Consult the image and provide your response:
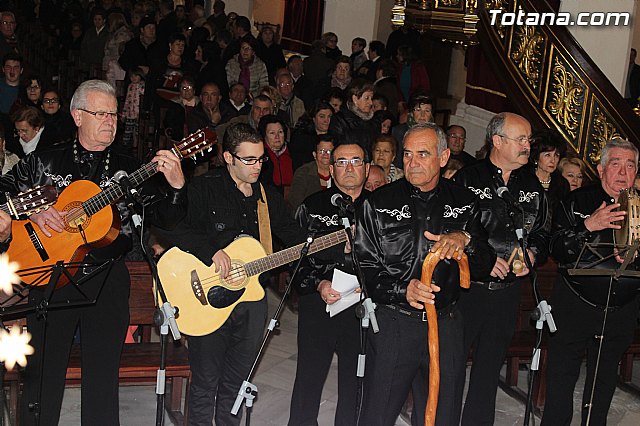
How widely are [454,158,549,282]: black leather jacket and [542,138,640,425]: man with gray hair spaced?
0.40 feet

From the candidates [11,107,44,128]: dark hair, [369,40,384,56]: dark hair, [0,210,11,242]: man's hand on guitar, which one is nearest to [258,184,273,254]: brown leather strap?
[0,210,11,242]: man's hand on guitar

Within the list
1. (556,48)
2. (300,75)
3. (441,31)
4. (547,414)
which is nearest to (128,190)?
(547,414)

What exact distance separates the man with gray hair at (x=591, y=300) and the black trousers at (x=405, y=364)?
110cm

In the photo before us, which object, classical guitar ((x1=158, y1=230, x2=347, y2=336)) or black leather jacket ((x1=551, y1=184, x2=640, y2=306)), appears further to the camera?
black leather jacket ((x1=551, y1=184, x2=640, y2=306))

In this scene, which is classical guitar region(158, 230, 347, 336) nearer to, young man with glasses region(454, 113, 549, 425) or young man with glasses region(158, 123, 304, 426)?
young man with glasses region(158, 123, 304, 426)

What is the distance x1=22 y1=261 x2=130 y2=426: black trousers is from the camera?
484 cm

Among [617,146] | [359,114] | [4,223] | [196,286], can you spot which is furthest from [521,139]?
[359,114]

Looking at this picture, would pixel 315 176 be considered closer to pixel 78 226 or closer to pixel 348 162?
pixel 348 162

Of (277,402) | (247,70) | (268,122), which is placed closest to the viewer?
(277,402)

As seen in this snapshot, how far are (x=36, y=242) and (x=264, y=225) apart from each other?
1265 mm

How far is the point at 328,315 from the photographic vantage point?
547cm

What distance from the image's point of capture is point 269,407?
6.51 metres

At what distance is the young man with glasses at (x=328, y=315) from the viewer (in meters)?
5.45

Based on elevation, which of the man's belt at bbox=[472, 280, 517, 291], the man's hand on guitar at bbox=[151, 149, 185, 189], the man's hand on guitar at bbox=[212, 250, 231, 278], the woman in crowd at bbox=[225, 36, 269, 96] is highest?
the woman in crowd at bbox=[225, 36, 269, 96]
